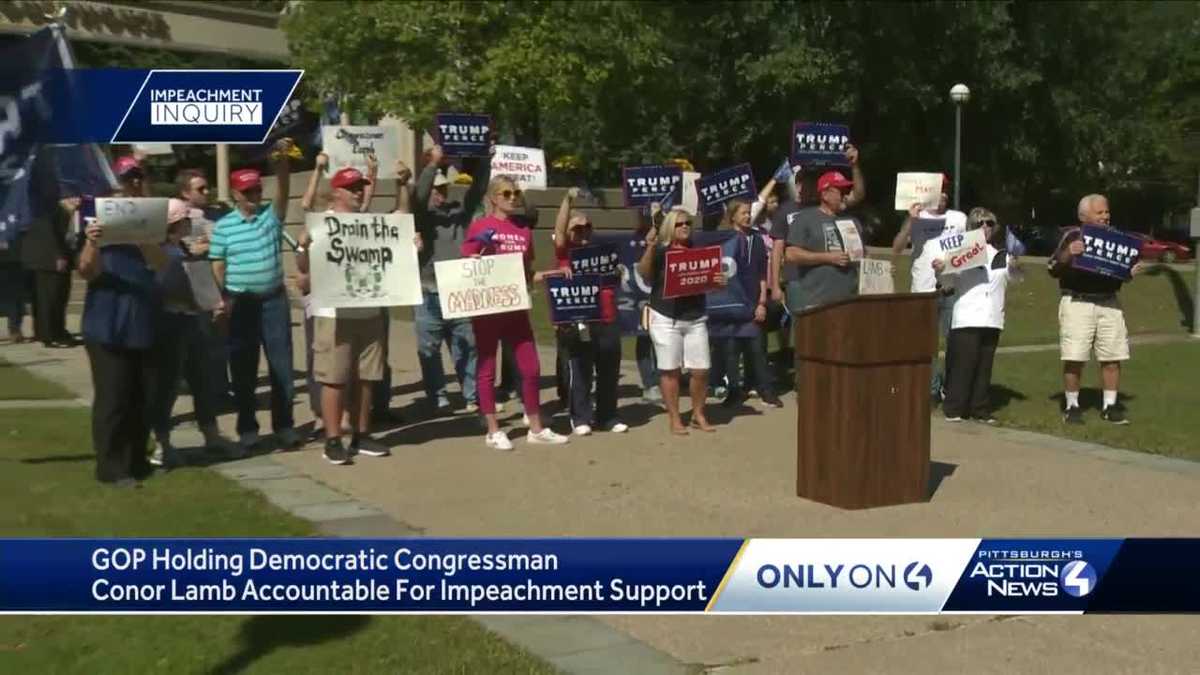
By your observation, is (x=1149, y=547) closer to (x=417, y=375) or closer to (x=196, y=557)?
(x=196, y=557)

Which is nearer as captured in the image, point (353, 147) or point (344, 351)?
point (344, 351)

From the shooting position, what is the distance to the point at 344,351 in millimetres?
9039

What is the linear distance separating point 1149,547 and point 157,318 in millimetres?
6025

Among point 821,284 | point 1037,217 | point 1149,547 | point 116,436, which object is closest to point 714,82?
point 1037,217

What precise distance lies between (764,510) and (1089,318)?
4.24 metres

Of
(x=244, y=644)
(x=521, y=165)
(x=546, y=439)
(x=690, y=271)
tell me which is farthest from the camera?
(x=521, y=165)

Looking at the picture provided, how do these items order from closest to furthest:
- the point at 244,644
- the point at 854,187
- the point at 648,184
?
the point at 244,644, the point at 854,187, the point at 648,184

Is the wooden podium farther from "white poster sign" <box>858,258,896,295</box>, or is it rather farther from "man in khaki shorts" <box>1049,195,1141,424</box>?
"man in khaki shorts" <box>1049,195,1141,424</box>

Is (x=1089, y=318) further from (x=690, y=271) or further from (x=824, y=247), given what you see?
(x=690, y=271)

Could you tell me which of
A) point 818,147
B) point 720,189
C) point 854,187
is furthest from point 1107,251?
point 720,189

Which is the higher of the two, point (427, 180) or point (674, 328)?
point (427, 180)

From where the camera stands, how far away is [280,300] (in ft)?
31.3

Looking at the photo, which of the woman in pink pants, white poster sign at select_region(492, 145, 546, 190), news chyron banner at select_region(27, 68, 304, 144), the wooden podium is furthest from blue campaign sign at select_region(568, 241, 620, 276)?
white poster sign at select_region(492, 145, 546, 190)

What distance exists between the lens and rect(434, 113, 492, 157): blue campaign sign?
1087 centimetres
